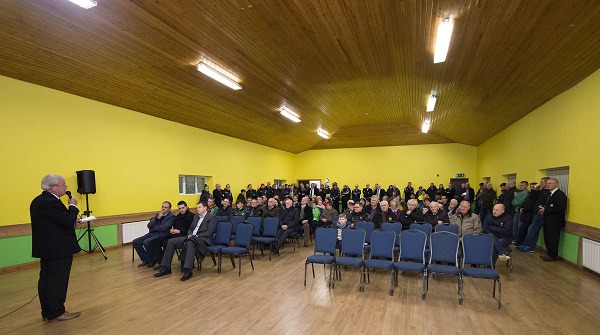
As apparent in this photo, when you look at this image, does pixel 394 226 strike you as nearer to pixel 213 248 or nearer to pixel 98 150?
pixel 213 248

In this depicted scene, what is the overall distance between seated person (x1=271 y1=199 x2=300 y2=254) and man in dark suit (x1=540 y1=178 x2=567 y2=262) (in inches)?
210

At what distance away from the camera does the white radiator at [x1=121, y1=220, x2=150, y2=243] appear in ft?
26.5

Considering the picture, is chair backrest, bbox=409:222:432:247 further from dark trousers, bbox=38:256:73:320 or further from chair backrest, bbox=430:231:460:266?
dark trousers, bbox=38:256:73:320

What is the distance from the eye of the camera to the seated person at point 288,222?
7.22 metres

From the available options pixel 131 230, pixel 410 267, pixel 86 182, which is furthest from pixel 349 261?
pixel 131 230

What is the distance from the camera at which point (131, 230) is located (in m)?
8.23

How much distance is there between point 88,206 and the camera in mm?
7141

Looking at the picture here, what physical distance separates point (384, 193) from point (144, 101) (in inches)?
450

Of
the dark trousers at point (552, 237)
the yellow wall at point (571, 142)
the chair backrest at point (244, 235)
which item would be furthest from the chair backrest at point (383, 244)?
the dark trousers at point (552, 237)

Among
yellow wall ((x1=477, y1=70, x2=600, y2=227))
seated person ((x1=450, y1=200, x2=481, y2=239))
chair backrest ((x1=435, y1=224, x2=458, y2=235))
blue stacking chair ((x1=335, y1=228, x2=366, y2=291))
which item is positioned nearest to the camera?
blue stacking chair ((x1=335, y1=228, x2=366, y2=291))

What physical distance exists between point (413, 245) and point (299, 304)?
78.0 inches

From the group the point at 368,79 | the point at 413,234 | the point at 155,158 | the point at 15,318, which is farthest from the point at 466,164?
the point at 15,318

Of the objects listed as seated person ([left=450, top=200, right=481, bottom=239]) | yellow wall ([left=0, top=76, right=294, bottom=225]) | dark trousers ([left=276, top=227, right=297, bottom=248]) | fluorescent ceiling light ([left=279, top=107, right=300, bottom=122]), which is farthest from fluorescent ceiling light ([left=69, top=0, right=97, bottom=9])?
seated person ([left=450, top=200, right=481, bottom=239])

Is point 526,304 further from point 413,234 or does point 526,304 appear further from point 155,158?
point 155,158
